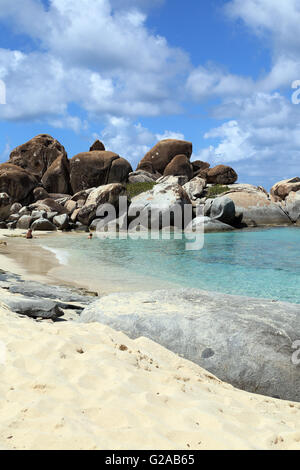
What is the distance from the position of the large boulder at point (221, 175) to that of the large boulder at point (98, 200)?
13.4 m

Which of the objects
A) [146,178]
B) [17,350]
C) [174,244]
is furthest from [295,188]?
[17,350]

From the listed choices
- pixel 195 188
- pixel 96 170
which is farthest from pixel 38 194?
pixel 195 188

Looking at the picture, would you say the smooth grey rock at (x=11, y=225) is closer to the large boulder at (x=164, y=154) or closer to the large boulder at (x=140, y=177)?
the large boulder at (x=140, y=177)

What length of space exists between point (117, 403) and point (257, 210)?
2508 cm

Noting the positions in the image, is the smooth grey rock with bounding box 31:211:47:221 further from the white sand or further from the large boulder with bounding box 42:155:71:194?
the white sand

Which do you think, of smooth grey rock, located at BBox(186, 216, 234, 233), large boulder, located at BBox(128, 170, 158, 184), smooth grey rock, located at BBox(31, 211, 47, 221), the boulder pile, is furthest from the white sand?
large boulder, located at BBox(128, 170, 158, 184)

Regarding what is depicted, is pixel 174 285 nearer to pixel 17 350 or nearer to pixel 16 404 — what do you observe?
pixel 17 350

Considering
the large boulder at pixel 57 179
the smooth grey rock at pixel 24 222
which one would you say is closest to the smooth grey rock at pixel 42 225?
the smooth grey rock at pixel 24 222

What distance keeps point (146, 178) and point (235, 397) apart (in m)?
34.0

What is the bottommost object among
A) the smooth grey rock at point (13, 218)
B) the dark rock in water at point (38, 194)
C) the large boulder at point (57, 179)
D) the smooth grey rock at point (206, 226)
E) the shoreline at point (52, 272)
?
the shoreline at point (52, 272)

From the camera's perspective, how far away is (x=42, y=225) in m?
23.6

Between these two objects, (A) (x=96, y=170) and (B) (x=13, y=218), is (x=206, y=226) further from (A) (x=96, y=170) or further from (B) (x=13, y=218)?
(A) (x=96, y=170)

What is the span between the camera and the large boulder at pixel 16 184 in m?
31.4

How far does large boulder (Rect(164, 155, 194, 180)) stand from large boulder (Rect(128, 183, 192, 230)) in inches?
525
